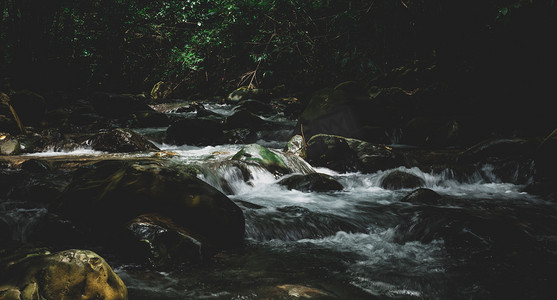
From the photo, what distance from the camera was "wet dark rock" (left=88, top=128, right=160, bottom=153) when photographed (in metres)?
8.05

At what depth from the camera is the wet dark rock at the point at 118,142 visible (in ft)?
26.4

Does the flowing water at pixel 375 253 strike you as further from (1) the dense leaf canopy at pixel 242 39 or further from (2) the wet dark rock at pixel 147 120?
(2) the wet dark rock at pixel 147 120

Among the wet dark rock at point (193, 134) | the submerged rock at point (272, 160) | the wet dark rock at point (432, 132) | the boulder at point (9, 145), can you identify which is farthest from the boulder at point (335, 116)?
the boulder at point (9, 145)

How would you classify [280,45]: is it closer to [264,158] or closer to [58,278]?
[264,158]

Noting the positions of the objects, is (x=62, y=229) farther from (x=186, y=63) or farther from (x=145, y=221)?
(x=186, y=63)

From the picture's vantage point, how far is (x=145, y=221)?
3.02m

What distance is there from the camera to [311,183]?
5883 mm

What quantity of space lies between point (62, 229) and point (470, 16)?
30.5 ft

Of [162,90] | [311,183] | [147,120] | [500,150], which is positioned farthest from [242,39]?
[500,150]

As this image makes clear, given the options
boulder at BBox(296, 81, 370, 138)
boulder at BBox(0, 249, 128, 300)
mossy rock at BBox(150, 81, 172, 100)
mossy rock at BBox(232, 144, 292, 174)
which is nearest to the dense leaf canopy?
mossy rock at BBox(150, 81, 172, 100)

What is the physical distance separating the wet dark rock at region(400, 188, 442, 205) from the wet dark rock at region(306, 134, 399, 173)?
189cm

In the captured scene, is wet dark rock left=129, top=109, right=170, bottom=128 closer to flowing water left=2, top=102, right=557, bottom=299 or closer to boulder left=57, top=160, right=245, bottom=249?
flowing water left=2, top=102, right=557, bottom=299

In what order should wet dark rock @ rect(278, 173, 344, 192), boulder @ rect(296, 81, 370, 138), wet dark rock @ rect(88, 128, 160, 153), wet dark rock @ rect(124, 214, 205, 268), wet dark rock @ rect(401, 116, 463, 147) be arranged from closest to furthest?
1. wet dark rock @ rect(124, 214, 205, 268)
2. wet dark rock @ rect(278, 173, 344, 192)
3. wet dark rock @ rect(88, 128, 160, 153)
4. wet dark rock @ rect(401, 116, 463, 147)
5. boulder @ rect(296, 81, 370, 138)

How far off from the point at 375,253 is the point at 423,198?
7.28 ft
